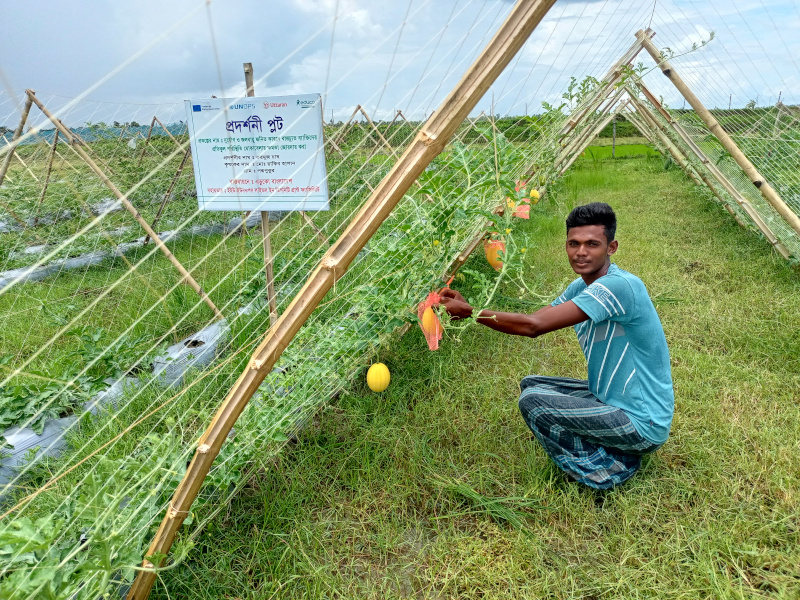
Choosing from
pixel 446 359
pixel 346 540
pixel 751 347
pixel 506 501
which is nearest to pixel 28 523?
pixel 346 540

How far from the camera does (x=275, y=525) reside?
6.56 ft

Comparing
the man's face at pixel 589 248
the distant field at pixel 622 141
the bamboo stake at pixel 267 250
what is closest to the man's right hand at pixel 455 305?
the man's face at pixel 589 248

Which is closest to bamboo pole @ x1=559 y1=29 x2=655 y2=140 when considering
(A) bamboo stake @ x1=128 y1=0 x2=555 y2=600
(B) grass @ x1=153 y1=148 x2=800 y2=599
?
(B) grass @ x1=153 y1=148 x2=800 y2=599

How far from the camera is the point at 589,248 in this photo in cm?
195

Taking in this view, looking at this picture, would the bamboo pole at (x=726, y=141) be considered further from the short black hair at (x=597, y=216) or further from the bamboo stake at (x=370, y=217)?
the bamboo stake at (x=370, y=217)

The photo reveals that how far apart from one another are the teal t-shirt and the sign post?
152 cm

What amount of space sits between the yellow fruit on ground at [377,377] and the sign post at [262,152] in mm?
612

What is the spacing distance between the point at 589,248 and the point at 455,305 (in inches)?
22.4

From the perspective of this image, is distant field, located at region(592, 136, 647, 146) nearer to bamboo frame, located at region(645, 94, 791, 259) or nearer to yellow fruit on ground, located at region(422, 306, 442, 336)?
bamboo frame, located at region(645, 94, 791, 259)

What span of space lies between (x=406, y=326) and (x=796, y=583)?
1.96 m

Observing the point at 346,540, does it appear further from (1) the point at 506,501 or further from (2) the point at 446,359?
(2) the point at 446,359

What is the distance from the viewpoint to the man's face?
1937 millimetres

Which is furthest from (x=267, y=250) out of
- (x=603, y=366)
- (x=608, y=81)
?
(x=608, y=81)

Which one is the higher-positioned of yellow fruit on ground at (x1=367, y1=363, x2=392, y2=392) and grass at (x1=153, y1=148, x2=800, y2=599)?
yellow fruit on ground at (x1=367, y1=363, x2=392, y2=392)
